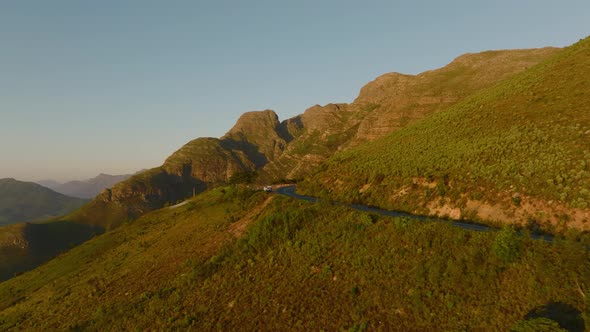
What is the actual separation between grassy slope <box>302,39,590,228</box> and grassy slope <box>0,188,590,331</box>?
11903 millimetres

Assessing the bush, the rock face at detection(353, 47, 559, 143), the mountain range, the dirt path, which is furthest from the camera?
the rock face at detection(353, 47, 559, 143)

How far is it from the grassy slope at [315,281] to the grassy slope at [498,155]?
469 inches

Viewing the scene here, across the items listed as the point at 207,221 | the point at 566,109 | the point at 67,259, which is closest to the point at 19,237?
the point at 67,259

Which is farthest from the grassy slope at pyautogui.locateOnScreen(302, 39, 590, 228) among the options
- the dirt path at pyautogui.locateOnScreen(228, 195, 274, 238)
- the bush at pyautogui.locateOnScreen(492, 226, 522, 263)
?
the dirt path at pyautogui.locateOnScreen(228, 195, 274, 238)

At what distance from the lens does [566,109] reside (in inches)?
1583

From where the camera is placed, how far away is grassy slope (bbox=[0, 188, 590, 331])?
55.8 feet

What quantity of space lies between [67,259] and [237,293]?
138 ft

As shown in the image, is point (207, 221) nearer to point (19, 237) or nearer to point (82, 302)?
point (82, 302)

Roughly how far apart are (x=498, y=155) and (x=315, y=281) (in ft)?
99.9

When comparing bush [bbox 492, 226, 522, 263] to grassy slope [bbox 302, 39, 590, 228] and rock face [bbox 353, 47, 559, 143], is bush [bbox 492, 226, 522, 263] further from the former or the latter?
rock face [bbox 353, 47, 559, 143]

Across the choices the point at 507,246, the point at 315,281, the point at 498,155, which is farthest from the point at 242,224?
the point at 498,155

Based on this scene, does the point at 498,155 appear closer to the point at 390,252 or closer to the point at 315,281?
the point at 390,252

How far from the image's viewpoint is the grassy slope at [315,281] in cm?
1700

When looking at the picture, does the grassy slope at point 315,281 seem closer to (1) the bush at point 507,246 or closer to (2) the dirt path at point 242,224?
(1) the bush at point 507,246
